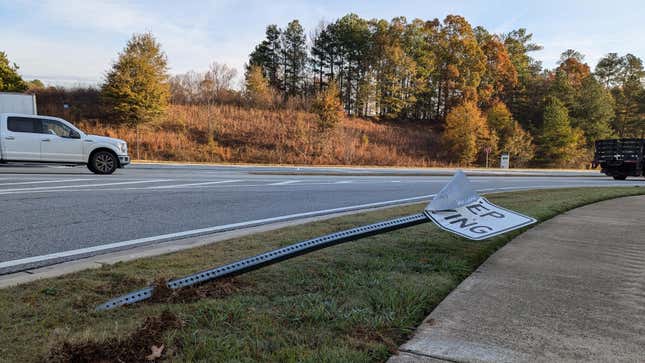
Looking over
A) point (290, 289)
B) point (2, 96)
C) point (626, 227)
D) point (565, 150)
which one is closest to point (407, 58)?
point (565, 150)

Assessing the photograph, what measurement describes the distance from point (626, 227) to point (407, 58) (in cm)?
5555

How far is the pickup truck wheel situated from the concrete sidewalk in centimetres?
1302

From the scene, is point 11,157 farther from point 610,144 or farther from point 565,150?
point 565,150

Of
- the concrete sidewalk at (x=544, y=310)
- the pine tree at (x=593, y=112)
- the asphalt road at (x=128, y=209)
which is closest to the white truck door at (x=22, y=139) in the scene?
the asphalt road at (x=128, y=209)

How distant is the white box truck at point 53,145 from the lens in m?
12.8

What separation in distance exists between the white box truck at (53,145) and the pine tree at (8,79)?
96.1ft

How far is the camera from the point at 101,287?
3.09 metres

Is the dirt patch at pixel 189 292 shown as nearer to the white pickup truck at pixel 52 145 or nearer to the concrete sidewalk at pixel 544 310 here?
the concrete sidewalk at pixel 544 310

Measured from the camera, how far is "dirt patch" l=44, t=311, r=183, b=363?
6.70ft

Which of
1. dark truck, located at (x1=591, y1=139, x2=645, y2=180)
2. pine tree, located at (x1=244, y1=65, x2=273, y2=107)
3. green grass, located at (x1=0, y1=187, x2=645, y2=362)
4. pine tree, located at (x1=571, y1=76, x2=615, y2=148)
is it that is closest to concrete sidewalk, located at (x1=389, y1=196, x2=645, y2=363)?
green grass, located at (x1=0, y1=187, x2=645, y2=362)

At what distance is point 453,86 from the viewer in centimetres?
6106

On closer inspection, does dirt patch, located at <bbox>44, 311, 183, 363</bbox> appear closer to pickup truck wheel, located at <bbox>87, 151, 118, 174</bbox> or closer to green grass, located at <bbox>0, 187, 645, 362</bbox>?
green grass, located at <bbox>0, 187, 645, 362</bbox>

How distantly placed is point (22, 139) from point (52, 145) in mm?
815

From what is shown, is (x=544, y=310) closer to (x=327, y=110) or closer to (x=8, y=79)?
(x=327, y=110)
